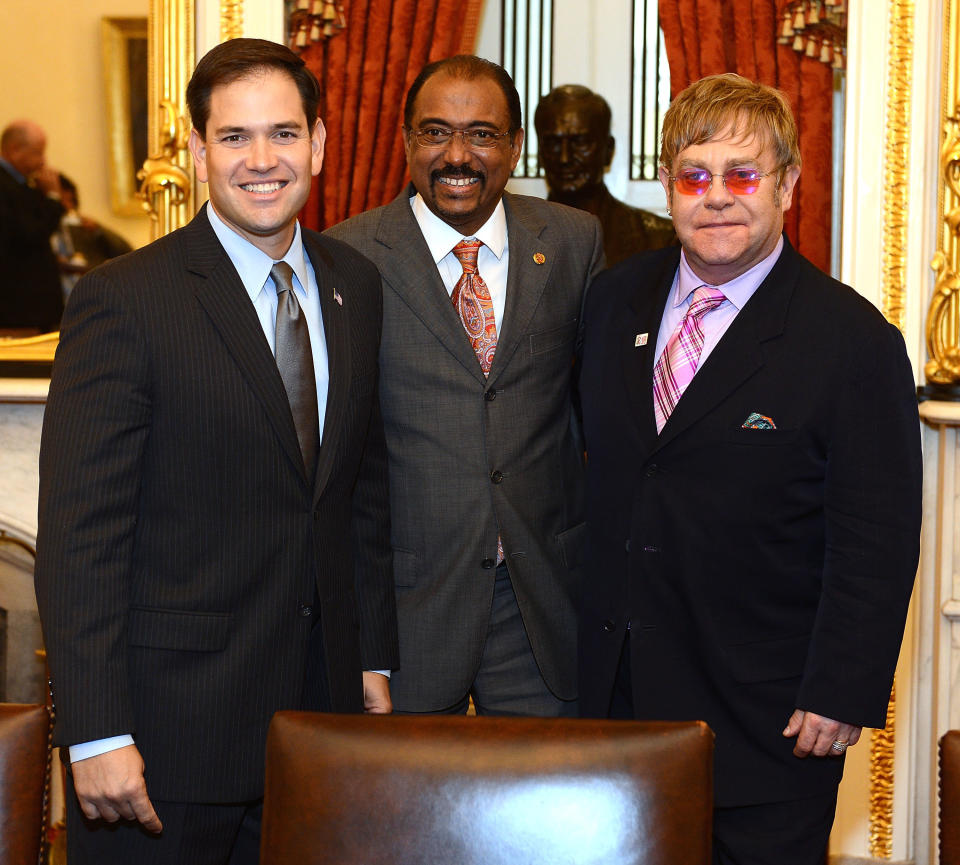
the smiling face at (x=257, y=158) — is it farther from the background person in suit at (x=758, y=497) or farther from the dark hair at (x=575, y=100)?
the dark hair at (x=575, y=100)

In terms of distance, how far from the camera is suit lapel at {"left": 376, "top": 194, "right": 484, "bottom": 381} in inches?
87.7

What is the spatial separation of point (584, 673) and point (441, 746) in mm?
890

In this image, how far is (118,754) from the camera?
5.45 feet

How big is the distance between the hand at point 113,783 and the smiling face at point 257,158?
2.59 feet

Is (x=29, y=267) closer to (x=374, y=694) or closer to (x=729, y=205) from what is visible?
(x=374, y=694)

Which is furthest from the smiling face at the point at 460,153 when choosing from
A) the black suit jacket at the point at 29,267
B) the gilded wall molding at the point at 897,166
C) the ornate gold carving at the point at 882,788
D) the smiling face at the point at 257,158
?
the ornate gold carving at the point at 882,788

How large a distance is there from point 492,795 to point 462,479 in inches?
38.2

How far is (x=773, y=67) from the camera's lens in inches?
131

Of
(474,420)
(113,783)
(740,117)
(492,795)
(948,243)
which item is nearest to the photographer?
(492,795)

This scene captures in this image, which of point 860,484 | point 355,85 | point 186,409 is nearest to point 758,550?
point 860,484

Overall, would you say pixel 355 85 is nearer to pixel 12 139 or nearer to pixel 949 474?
pixel 12 139

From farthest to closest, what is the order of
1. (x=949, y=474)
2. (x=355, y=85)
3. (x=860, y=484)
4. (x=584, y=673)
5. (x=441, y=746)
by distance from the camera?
1. (x=355, y=85)
2. (x=949, y=474)
3. (x=584, y=673)
4. (x=860, y=484)
5. (x=441, y=746)

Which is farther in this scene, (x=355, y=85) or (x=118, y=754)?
(x=355, y=85)

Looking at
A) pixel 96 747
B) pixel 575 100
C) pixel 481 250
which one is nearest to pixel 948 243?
pixel 575 100
